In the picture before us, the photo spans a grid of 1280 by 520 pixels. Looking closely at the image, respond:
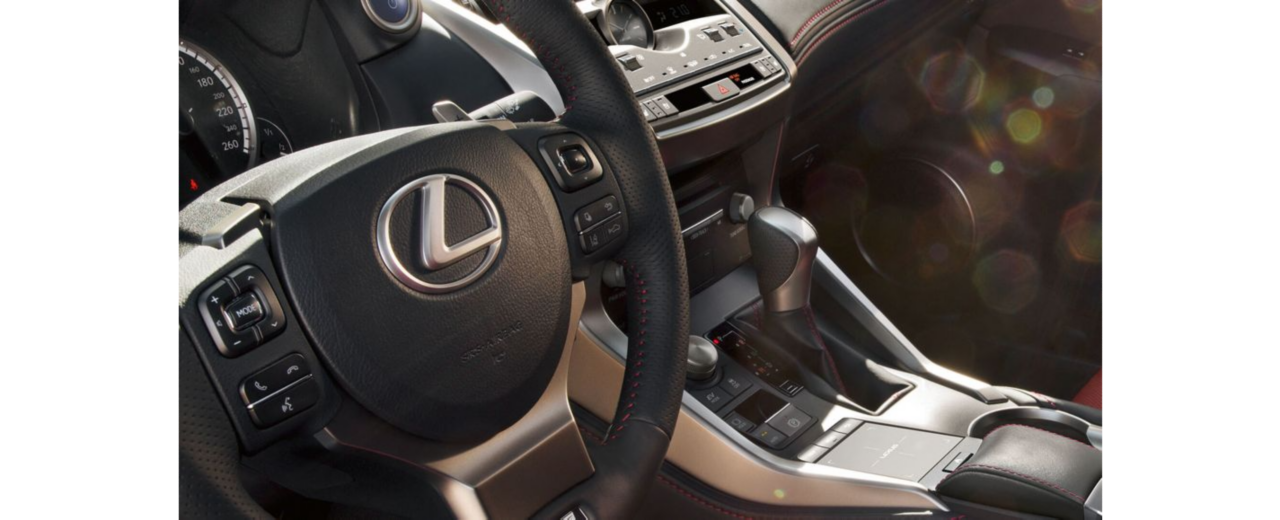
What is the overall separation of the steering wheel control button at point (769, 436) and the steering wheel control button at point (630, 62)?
2.07 ft

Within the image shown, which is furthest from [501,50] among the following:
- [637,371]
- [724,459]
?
[724,459]

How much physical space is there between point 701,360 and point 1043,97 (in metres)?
1.04

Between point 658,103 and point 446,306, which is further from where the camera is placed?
point 658,103

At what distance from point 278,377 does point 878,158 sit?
1754 millimetres

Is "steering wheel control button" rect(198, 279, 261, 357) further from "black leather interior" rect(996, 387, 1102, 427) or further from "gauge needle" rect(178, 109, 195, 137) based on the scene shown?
"black leather interior" rect(996, 387, 1102, 427)

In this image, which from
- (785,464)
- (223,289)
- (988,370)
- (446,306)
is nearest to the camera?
(223,289)

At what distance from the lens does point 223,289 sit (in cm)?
70

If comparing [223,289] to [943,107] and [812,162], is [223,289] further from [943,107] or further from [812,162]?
[943,107]

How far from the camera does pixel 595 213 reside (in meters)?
0.95

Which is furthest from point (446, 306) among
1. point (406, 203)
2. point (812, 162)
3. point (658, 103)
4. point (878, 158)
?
point (878, 158)

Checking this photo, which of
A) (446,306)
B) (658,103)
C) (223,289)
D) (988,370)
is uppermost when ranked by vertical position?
(223,289)

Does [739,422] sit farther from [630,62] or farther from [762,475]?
[630,62]

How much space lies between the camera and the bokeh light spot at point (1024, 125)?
206 cm

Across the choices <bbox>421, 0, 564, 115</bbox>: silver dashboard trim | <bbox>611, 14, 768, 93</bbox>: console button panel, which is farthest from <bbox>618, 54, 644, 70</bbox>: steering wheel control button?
<bbox>421, 0, 564, 115</bbox>: silver dashboard trim
